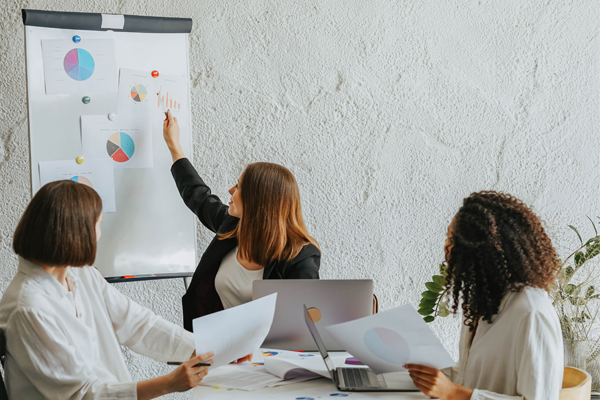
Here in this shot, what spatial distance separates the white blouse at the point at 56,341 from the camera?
1.20 metres

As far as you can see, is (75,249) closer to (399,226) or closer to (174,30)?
(174,30)

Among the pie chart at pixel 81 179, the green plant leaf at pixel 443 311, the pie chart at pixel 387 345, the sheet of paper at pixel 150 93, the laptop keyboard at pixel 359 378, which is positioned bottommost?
the laptop keyboard at pixel 359 378

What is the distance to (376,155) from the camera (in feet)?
A: 8.63

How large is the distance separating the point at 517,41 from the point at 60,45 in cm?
212

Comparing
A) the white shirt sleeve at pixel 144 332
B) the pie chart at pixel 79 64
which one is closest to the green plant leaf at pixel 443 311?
the white shirt sleeve at pixel 144 332

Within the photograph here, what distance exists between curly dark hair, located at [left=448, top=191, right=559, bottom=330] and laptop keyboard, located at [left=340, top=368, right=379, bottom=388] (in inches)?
12.2

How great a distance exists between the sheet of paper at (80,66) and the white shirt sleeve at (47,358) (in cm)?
108

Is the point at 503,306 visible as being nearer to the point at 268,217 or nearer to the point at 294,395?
the point at 294,395

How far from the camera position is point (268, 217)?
1885 millimetres

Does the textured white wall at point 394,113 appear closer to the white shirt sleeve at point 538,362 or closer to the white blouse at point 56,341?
the white blouse at point 56,341

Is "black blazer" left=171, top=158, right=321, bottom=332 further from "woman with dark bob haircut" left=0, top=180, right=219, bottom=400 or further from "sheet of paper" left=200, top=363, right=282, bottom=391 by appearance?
"woman with dark bob haircut" left=0, top=180, right=219, bottom=400

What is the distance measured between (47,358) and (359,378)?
30.0 inches

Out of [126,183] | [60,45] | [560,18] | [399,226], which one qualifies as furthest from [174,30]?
[560,18]

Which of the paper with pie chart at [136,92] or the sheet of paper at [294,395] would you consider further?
the paper with pie chart at [136,92]
